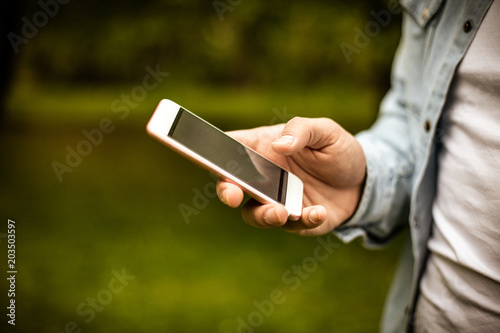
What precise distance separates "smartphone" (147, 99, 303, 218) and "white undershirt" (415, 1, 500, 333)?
45 centimetres

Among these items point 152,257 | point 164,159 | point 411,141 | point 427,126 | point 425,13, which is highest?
point 425,13

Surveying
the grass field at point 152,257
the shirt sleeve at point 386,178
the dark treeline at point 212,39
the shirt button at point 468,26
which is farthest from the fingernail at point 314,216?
the dark treeline at point 212,39

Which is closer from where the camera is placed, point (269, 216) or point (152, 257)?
point (269, 216)

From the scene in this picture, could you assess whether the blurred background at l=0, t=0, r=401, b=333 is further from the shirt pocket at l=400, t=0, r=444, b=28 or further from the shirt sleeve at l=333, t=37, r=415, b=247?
the shirt pocket at l=400, t=0, r=444, b=28

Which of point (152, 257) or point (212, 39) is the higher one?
point (212, 39)

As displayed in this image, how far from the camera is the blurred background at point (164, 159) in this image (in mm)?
2729

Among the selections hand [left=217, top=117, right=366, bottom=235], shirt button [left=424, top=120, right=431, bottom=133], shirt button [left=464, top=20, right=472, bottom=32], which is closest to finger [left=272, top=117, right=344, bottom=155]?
hand [left=217, top=117, right=366, bottom=235]

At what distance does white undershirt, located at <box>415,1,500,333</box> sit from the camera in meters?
0.96

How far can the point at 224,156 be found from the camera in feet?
3.62

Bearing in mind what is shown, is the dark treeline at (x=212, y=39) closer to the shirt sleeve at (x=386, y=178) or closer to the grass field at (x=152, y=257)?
the grass field at (x=152, y=257)

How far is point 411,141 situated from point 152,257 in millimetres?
2415

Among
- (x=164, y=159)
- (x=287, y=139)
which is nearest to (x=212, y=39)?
(x=164, y=159)

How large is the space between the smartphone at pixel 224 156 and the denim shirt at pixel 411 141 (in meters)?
0.31

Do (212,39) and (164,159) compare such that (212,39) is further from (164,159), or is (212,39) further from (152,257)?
(152,257)
